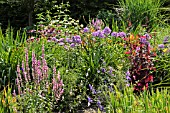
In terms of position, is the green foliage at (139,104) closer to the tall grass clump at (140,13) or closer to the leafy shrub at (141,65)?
the leafy shrub at (141,65)

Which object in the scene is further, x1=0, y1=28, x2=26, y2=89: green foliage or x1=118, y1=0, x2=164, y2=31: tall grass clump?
x1=118, y1=0, x2=164, y2=31: tall grass clump

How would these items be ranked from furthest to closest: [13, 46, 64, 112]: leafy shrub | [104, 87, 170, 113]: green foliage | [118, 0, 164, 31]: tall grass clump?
[118, 0, 164, 31]: tall grass clump → [13, 46, 64, 112]: leafy shrub → [104, 87, 170, 113]: green foliage

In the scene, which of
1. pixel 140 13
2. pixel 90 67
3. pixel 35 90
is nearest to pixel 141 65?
pixel 90 67

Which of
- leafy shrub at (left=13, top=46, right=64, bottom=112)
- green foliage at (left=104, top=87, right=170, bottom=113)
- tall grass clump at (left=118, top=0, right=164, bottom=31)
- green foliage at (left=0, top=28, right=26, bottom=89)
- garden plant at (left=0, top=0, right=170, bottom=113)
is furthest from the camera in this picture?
tall grass clump at (left=118, top=0, right=164, bottom=31)

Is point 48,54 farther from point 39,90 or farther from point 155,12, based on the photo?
point 155,12

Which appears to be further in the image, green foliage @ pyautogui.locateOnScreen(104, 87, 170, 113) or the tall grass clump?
the tall grass clump

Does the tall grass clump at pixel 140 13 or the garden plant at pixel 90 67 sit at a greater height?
the tall grass clump at pixel 140 13

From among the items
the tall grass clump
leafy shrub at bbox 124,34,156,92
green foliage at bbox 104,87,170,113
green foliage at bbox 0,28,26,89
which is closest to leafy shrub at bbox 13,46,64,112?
green foliage at bbox 104,87,170,113

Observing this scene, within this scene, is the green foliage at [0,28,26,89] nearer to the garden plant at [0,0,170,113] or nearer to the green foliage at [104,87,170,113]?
the garden plant at [0,0,170,113]

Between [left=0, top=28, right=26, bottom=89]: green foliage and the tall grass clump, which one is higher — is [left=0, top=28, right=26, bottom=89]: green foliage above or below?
below

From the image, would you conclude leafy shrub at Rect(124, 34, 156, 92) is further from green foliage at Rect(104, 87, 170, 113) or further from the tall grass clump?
the tall grass clump

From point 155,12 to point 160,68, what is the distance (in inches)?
99.2

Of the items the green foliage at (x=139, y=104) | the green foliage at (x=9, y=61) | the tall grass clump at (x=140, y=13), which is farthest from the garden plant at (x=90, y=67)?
the tall grass clump at (x=140, y=13)

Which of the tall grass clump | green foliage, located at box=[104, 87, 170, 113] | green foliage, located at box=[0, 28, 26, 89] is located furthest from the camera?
the tall grass clump
